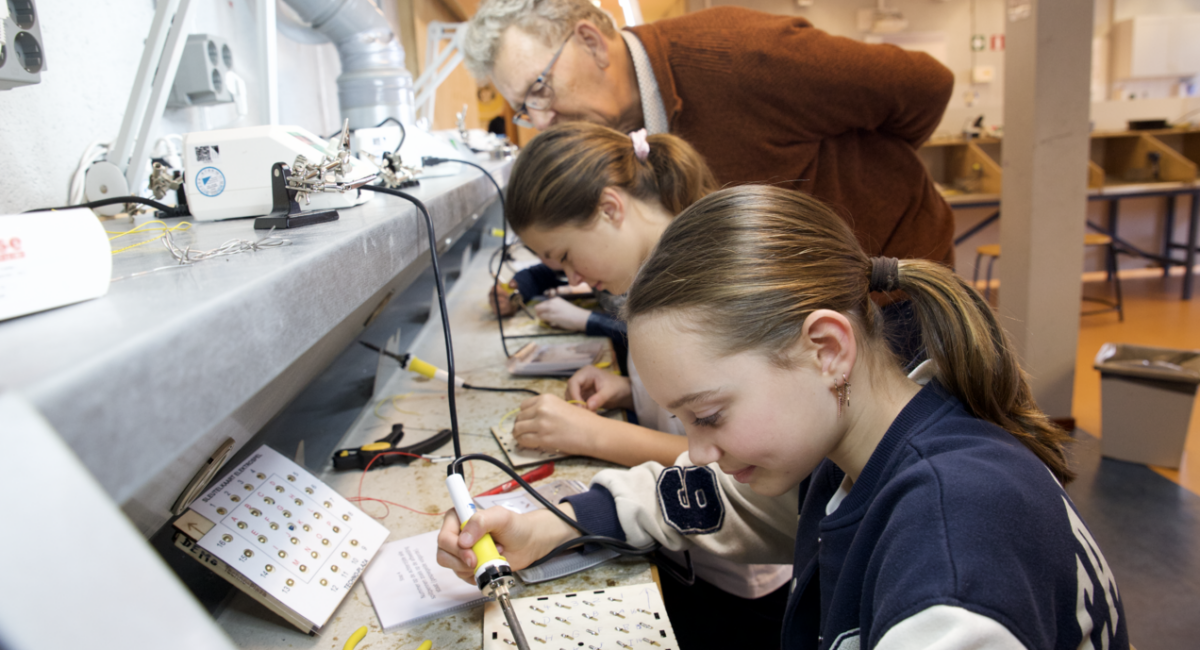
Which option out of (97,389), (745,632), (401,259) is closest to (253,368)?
(97,389)

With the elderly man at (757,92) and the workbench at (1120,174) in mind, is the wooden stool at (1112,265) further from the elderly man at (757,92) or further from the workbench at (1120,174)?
the elderly man at (757,92)

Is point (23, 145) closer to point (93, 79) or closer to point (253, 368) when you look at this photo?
point (93, 79)

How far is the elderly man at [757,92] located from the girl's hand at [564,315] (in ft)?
1.56

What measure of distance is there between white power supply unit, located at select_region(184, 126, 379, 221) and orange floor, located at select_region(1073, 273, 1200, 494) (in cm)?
315

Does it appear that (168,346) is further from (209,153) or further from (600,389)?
(600,389)

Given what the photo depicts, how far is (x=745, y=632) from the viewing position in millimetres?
1167

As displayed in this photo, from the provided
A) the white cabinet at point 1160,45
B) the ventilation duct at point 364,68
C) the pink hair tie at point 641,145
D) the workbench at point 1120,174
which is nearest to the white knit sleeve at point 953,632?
the pink hair tie at point 641,145

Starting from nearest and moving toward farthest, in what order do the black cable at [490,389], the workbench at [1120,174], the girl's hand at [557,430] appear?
the girl's hand at [557,430] → the black cable at [490,389] → the workbench at [1120,174]

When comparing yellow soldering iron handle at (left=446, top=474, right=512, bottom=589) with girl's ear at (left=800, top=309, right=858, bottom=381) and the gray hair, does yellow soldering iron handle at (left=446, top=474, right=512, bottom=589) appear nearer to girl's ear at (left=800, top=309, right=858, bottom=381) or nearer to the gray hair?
girl's ear at (left=800, top=309, right=858, bottom=381)

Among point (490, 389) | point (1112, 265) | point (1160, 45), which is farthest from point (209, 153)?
point (1160, 45)

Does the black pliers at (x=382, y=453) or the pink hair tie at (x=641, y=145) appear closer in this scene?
the black pliers at (x=382, y=453)

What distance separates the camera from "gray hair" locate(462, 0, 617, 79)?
1.47m

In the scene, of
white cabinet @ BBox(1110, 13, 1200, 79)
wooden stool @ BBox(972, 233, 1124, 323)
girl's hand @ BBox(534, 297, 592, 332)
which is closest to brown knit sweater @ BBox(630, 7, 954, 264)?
girl's hand @ BBox(534, 297, 592, 332)

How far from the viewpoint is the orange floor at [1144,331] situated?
2.90 m
